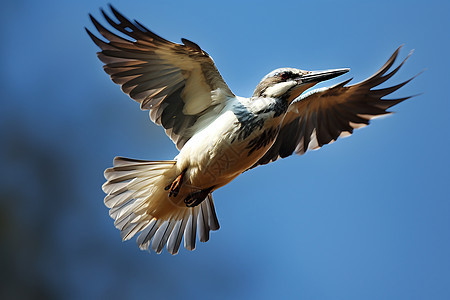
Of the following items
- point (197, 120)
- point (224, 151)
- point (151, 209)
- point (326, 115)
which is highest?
point (326, 115)

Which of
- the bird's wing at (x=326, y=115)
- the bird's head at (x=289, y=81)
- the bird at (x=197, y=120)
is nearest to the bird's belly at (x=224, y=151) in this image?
the bird at (x=197, y=120)

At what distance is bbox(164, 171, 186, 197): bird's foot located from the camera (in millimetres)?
4855

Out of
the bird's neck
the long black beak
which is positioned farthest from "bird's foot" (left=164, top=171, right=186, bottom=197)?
the long black beak

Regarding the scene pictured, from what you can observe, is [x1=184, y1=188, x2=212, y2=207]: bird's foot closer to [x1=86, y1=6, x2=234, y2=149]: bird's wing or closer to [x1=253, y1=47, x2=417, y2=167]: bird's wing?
[x1=86, y1=6, x2=234, y2=149]: bird's wing

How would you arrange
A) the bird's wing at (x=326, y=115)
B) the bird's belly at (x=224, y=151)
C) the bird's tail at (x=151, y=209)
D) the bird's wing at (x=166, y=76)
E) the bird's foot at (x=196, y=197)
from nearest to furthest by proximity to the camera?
the bird's belly at (x=224, y=151)
the bird's wing at (x=166, y=76)
the bird's foot at (x=196, y=197)
the bird's tail at (x=151, y=209)
the bird's wing at (x=326, y=115)

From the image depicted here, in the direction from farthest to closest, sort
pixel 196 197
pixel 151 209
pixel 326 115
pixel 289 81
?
1. pixel 326 115
2. pixel 151 209
3. pixel 196 197
4. pixel 289 81

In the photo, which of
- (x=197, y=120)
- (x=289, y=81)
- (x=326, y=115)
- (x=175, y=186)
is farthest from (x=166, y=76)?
(x=326, y=115)

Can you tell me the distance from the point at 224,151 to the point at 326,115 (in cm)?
144

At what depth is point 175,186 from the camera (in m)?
4.89

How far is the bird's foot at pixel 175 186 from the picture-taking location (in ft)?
15.9

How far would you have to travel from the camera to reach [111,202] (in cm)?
531

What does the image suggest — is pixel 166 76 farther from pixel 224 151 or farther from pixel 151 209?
pixel 151 209

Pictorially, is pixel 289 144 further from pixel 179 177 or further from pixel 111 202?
pixel 111 202

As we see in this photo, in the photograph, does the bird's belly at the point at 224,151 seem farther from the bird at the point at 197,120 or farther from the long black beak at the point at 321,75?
the long black beak at the point at 321,75
